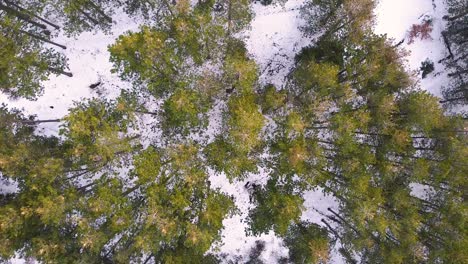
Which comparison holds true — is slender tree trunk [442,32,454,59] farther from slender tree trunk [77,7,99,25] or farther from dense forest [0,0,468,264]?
slender tree trunk [77,7,99,25]

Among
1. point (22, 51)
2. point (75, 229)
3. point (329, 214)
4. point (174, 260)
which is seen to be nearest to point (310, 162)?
point (329, 214)

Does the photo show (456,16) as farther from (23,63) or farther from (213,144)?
(23,63)

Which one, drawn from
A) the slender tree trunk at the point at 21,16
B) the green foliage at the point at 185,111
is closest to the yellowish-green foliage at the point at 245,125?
the green foliage at the point at 185,111

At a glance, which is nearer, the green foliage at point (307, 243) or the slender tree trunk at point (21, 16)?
the green foliage at point (307, 243)

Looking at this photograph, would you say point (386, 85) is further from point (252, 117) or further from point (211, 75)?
point (211, 75)

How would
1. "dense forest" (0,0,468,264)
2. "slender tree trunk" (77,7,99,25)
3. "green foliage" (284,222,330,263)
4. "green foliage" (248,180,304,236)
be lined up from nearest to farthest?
"dense forest" (0,0,468,264) → "green foliage" (248,180,304,236) → "green foliage" (284,222,330,263) → "slender tree trunk" (77,7,99,25)

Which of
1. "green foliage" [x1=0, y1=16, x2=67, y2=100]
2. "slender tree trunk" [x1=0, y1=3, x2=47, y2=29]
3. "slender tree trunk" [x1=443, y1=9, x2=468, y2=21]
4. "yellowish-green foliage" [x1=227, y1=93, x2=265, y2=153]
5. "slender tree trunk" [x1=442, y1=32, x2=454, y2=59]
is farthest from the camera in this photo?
"slender tree trunk" [x1=442, y1=32, x2=454, y2=59]

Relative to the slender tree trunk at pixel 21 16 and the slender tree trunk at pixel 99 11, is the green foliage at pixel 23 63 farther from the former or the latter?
the slender tree trunk at pixel 99 11

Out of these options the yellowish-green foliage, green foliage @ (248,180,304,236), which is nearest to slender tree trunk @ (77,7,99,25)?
the yellowish-green foliage
